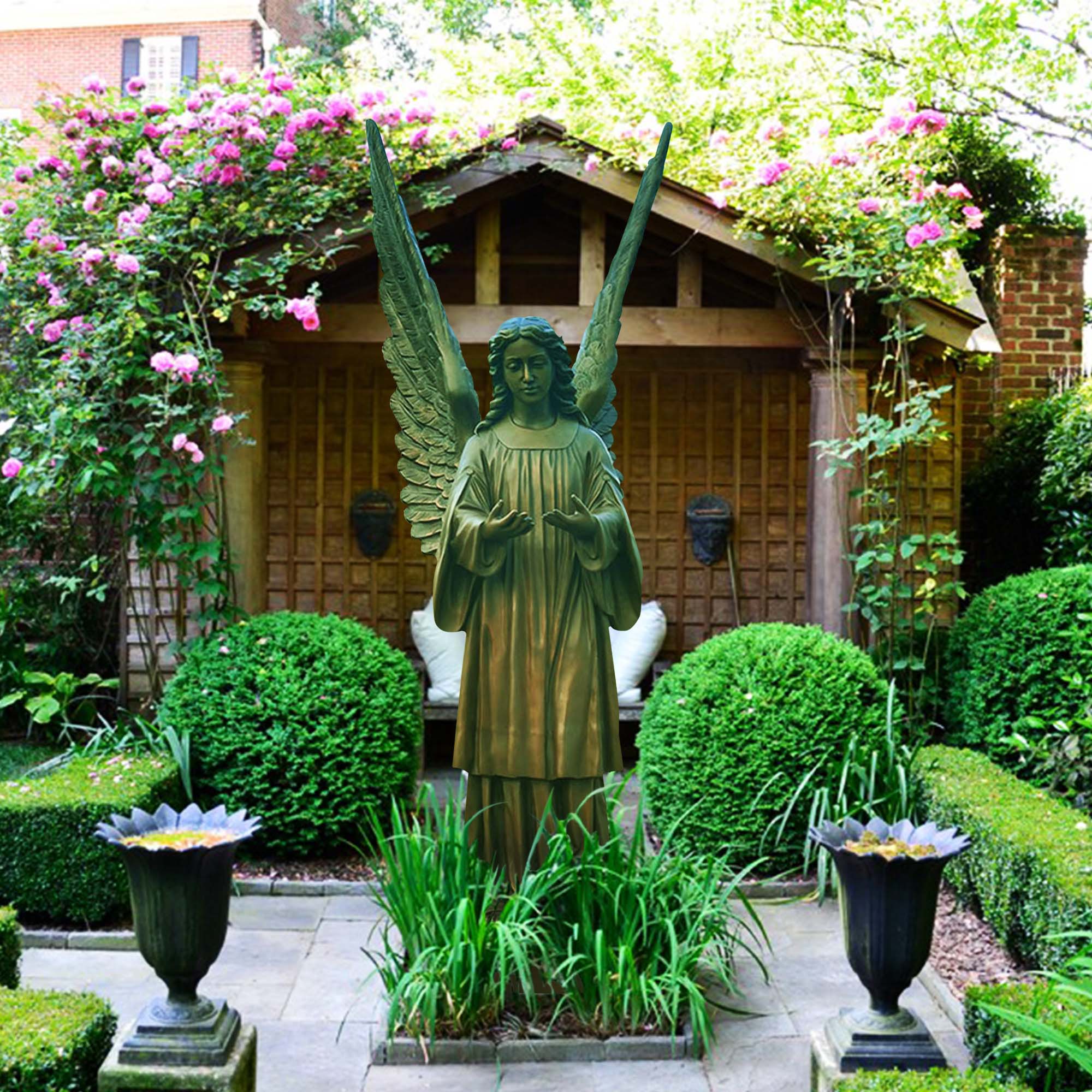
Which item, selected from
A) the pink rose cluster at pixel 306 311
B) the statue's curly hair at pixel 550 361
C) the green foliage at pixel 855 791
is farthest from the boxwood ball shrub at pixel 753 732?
the pink rose cluster at pixel 306 311

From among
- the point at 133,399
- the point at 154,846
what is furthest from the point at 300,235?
the point at 154,846

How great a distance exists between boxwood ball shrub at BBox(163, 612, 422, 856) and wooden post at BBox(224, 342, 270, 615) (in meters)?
0.99

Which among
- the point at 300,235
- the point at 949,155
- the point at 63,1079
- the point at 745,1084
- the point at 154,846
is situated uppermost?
the point at 949,155

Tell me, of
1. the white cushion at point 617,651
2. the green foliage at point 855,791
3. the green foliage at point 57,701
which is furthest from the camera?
the white cushion at point 617,651

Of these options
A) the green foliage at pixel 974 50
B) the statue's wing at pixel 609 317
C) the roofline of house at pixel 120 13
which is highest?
the roofline of house at pixel 120 13

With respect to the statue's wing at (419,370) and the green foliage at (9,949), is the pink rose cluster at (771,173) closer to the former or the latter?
the statue's wing at (419,370)

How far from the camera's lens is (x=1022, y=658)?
6.64m

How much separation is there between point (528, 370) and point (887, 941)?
2.02 metres

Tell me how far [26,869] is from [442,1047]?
219cm

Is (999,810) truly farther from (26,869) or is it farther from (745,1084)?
(26,869)

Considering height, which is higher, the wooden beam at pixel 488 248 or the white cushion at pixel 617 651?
the wooden beam at pixel 488 248

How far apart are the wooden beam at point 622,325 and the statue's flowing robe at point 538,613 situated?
10.7ft

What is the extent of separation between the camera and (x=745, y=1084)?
3.84 m

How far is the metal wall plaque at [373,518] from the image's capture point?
29.0 feet
